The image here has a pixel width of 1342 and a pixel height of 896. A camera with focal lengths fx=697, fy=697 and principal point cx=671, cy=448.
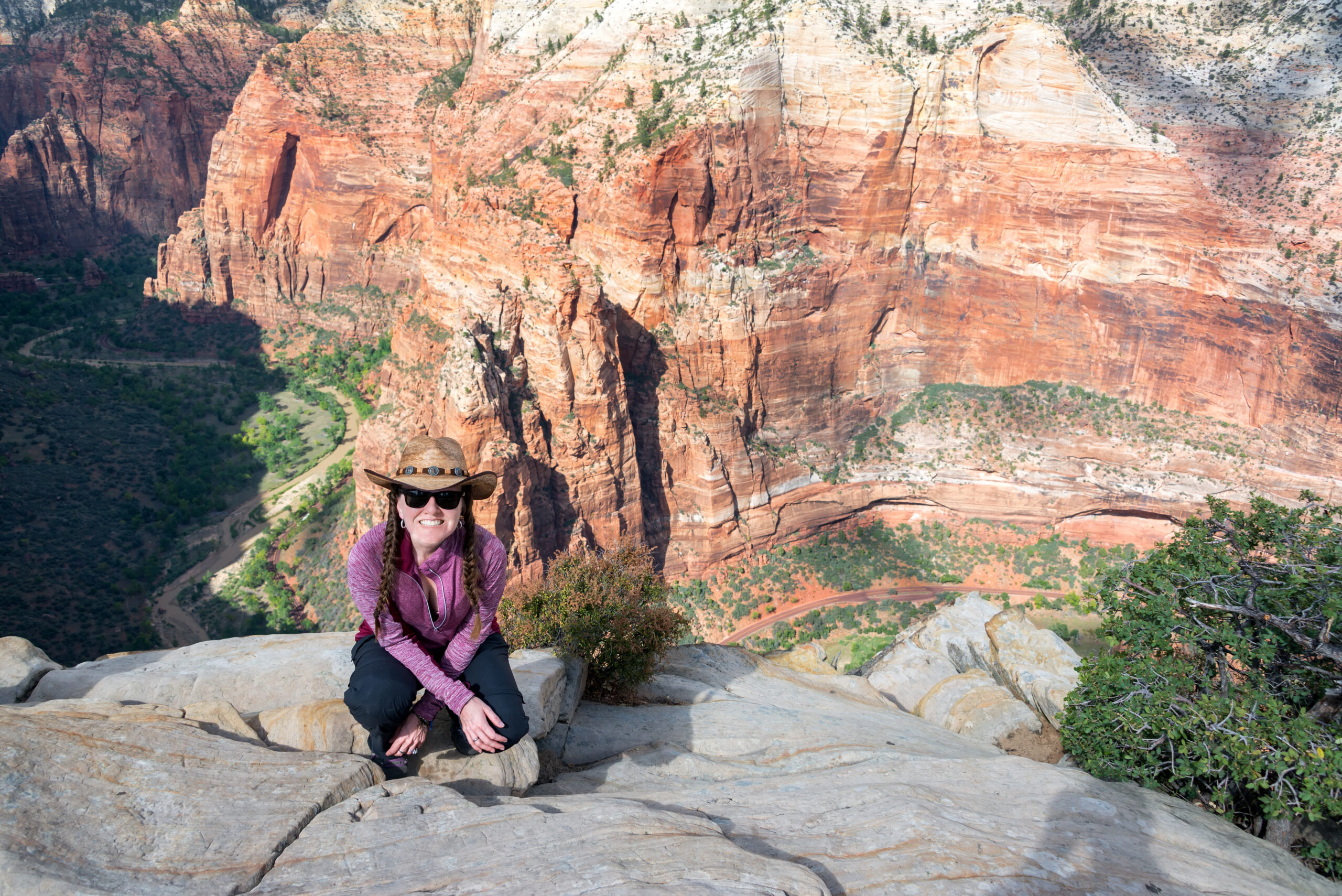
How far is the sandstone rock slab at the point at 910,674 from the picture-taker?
68.2 ft

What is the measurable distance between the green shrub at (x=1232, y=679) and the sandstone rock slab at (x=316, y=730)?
34.9ft

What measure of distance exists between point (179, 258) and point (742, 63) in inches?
2140

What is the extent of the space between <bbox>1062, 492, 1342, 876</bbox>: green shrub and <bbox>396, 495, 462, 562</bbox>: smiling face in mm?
10105

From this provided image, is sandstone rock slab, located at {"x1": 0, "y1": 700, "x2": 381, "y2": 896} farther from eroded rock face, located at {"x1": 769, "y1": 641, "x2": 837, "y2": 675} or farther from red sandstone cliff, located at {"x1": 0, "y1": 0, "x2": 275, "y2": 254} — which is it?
red sandstone cliff, located at {"x1": 0, "y1": 0, "x2": 275, "y2": 254}

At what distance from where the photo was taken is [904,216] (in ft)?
135

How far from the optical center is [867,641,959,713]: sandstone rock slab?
68.2 ft

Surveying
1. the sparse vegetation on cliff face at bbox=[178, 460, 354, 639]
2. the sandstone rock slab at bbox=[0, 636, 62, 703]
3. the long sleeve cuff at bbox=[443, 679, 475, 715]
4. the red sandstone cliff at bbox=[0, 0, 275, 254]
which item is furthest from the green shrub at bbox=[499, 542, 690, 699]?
the red sandstone cliff at bbox=[0, 0, 275, 254]

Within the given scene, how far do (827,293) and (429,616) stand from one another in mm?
36028

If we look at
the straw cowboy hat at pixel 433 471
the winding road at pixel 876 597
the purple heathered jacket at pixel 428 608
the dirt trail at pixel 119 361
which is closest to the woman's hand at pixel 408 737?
the purple heathered jacket at pixel 428 608

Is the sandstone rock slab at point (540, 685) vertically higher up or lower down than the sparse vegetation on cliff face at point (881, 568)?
higher up

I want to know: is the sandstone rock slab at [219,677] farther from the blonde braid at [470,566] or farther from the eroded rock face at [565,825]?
the blonde braid at [470,566]

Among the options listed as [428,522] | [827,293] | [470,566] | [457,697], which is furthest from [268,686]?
[827,293]

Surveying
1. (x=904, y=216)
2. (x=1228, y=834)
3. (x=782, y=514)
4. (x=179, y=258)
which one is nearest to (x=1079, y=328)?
(x=904, y=216)

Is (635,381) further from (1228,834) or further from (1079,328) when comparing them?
(1228,834)
